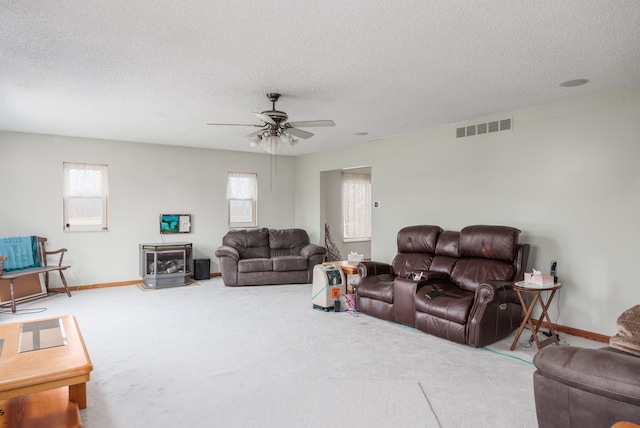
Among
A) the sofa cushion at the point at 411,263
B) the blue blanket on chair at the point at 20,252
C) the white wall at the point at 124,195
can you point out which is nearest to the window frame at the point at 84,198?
the white wall at the point at 124,195

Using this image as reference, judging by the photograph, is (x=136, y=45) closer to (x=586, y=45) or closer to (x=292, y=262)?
(x=586, y=45)

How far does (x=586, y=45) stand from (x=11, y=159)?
740 cm

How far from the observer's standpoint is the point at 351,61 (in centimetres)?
312

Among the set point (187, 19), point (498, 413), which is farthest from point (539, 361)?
point (187, 19)

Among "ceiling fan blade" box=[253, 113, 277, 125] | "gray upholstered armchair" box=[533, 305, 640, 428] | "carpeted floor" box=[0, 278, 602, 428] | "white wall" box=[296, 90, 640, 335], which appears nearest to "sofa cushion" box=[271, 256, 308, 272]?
"carpeted floor" box=[0, 278, 602, 428]

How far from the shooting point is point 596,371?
5.49 ft

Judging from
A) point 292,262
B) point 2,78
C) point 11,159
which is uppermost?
point 2,78

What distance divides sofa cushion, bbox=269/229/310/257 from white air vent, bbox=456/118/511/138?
12.2ft

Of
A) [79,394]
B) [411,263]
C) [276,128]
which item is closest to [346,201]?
[411,263]

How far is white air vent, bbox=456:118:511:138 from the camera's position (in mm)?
4754

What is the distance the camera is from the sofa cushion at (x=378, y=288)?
4488 mm

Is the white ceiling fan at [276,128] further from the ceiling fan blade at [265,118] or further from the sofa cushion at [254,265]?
the sofa cushion at [254,265]

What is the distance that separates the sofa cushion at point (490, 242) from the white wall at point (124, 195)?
4.80 metres

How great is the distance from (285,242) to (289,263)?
2.84 feet
